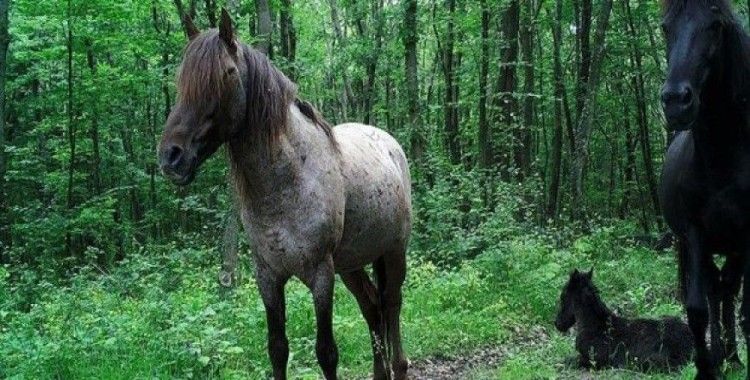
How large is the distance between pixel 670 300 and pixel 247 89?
7.98 metres

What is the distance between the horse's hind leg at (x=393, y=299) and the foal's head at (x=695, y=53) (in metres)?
2.86

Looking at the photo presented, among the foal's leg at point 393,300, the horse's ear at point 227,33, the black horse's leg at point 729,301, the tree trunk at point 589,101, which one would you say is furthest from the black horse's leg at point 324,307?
the tree trunk at point 589,101

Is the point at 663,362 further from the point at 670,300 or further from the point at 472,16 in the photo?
the point at 472,16

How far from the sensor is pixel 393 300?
6.25 meters

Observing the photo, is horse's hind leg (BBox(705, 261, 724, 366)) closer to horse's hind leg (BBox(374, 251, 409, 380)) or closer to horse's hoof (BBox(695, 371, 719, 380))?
horse's hoof (BBox(695, 371, 719, 380))

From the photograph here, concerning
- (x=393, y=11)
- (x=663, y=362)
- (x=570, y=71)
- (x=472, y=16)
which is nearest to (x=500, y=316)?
(x=663, y=362)

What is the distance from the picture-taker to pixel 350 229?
525 cm

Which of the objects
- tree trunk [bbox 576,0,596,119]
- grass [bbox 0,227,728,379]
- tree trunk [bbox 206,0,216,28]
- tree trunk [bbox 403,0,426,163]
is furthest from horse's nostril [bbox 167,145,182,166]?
tree trunk [bbox 576,0,596,119]

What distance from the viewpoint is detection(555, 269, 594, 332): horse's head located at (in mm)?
7387

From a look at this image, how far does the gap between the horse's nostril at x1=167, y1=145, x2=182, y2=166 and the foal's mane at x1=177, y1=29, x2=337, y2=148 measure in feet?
0.96

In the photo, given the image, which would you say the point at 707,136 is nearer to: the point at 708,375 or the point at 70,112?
the point at 708,375

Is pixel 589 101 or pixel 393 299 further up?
pixel 589 101

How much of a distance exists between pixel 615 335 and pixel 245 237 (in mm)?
5406

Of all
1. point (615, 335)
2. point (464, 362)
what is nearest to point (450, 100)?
point (464, 362)
